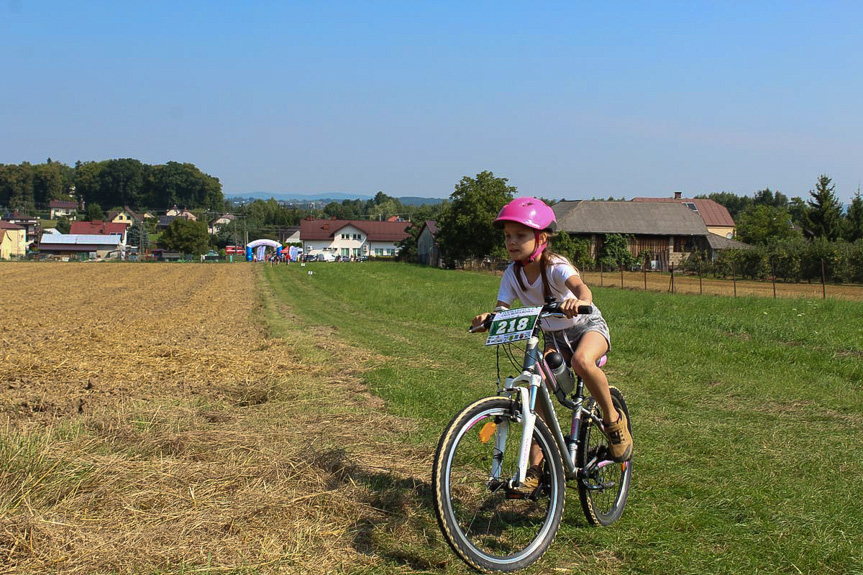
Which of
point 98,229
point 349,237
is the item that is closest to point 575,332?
point 349,237

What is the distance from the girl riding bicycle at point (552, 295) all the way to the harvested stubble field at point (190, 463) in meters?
1.36

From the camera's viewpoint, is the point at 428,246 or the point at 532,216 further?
the point at 428,246

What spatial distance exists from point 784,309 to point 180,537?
1892 centimetres

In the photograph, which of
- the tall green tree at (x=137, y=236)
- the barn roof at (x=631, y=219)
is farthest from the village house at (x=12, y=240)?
the barn roof at (x=631, y=219)

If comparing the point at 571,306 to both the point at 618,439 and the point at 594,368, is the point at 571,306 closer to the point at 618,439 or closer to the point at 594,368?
the point at 594,368

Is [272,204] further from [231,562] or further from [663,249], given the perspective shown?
[231,562]

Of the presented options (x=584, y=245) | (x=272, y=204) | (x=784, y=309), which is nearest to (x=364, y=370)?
(x=784, y=309)

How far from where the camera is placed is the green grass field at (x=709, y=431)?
13.0 feet

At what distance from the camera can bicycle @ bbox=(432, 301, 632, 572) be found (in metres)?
3.51

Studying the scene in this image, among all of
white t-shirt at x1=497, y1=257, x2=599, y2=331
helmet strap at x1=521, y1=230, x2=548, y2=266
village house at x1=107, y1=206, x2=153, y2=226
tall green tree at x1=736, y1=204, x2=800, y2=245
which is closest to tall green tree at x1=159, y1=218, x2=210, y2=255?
village house at x1=107, y1=206, x2=153, y2=226

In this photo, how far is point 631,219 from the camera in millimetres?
66000

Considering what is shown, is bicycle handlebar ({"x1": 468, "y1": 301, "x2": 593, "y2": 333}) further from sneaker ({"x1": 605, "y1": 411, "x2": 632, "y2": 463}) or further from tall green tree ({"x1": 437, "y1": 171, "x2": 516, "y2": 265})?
tall green tree ({"x1": 437, "y1": 171, "x2": 516, "y2": 265})

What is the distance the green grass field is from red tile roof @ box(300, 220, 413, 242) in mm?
108262

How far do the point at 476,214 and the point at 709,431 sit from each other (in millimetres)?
54793
